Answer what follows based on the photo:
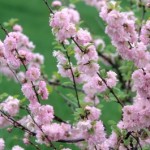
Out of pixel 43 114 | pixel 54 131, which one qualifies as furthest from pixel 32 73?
pixel 54 131

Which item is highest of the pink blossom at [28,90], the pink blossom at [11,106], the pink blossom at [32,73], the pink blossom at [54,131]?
the pink blossom at [11,106]

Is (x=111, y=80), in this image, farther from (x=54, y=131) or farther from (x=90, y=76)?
(x=54, y=131)

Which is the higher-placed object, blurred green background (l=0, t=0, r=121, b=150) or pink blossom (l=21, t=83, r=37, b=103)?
blurred green background (l=0, t=0, r=121, b=150)

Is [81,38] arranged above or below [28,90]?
above

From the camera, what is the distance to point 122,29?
181 cm

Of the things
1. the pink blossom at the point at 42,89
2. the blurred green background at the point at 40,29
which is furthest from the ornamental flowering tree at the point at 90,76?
the blurred green background at the point at 40,29

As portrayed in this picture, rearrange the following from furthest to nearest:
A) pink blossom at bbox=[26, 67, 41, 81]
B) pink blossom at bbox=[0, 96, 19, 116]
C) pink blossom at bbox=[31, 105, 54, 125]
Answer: pink blossom at bbox=[0, 96, 19, 116]
pink blossom at bbox=[31, 105, 54, 125]
pink blossom at bbox=[26, 67, 41, 81]

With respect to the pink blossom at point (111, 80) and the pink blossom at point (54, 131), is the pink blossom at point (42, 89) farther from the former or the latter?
the pink blossom at point (111, 80)

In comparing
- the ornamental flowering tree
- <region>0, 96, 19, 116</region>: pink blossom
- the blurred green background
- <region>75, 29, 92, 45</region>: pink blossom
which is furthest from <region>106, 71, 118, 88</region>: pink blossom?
the blurred green background

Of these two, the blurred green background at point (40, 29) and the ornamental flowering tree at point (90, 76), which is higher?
the blurred green background at point (40, 29)

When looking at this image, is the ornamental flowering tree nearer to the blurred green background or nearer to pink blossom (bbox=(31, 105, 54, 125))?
pink blossom (bbox=(31, 105, 54, 125))

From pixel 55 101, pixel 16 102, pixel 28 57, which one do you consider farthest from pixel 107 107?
pixel 28 57

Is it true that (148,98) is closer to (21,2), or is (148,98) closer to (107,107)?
(107,107)

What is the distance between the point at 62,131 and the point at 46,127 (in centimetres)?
15
